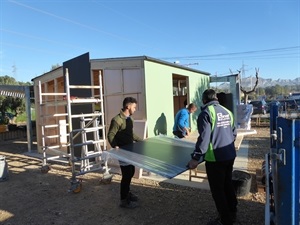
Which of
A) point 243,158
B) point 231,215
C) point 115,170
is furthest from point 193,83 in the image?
point 231,215

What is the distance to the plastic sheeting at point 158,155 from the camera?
331 centimetres

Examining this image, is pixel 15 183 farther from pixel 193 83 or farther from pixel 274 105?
pixel 193 83

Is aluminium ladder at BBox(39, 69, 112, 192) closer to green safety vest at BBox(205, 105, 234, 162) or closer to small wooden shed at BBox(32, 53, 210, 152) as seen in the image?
small wooden shed at BBox(32, 53, 210, 152)

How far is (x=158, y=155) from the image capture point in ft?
13.0

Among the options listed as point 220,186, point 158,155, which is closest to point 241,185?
point 220,186

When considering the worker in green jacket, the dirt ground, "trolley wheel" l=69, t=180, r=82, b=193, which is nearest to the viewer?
the dirt ground

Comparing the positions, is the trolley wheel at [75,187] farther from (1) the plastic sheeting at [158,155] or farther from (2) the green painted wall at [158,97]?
(2) the green painted wall at [158,97]

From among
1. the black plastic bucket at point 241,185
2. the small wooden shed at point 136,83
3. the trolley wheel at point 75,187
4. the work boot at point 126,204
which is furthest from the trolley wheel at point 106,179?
the black plastic bucket at point 241,185

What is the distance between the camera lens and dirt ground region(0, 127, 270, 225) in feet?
13.2

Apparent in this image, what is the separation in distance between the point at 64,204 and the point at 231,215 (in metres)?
3.01

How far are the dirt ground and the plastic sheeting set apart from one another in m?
0.95

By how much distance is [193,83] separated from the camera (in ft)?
37.2

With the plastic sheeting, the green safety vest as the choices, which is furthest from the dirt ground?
the green safety vest

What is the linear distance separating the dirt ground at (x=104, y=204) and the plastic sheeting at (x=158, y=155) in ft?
3.11
